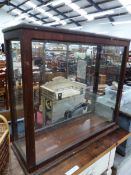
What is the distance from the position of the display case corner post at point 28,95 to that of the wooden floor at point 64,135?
0.11 metres

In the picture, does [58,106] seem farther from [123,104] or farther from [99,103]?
[123,104]

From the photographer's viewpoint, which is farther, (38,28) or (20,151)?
(20,151)

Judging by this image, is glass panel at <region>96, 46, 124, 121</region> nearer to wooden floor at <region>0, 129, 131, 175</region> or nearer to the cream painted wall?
wooden floor at <region>0, 129, 131, 175</region>

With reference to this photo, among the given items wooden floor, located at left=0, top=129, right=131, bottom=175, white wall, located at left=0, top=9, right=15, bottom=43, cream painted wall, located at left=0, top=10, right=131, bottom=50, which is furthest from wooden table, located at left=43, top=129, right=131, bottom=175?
white wall, located at left=0, top=9, right=15, bottom=43

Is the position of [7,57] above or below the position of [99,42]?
below

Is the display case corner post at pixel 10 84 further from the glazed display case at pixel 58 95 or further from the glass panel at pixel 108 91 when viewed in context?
the glass panel at pixel 108 91

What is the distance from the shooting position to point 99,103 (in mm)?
1591

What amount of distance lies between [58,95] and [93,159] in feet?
1.71

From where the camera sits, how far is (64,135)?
125 cm

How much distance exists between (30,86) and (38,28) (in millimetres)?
262

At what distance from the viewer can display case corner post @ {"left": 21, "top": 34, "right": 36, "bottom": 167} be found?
716mm

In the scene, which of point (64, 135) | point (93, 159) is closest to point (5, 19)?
point (64, 135)

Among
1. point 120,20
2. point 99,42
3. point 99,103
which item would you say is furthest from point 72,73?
point 120,20

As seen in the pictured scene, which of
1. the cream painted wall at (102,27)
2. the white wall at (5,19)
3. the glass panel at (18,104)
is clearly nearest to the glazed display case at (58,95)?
the glass panel at (18,104)
